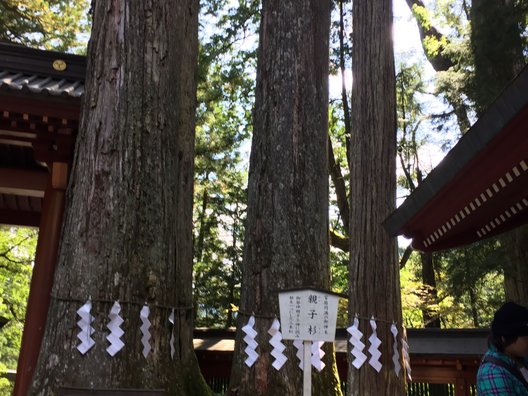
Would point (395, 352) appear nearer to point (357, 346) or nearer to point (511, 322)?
point (357, 346)

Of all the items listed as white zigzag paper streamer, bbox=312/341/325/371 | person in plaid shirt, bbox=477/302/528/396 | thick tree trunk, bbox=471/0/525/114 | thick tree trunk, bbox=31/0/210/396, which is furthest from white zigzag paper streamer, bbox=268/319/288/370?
thick tree trunk, bbox=471/0/525/114

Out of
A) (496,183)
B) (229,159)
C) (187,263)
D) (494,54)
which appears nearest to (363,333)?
(187,263)

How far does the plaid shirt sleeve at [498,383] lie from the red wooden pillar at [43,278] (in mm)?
4041

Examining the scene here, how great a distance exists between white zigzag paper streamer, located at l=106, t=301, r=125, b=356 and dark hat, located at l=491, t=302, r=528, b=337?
6.89ft

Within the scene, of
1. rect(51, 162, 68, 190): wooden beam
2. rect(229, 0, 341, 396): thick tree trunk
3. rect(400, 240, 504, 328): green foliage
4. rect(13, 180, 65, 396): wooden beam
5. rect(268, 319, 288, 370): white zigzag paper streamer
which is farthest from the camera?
rect(400, 240, 504, 328): green foliage

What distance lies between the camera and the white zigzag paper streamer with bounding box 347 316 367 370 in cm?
447

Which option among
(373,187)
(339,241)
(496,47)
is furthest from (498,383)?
(339,241)

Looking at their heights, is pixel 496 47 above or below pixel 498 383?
above

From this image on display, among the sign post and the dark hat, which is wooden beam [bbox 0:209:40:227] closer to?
the sign post

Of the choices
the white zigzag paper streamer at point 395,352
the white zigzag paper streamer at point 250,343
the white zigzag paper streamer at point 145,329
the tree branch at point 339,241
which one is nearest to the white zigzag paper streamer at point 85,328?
the white zigzag paper streamer at point 145,329

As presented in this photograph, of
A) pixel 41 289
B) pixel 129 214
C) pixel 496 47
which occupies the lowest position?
pixel 41 289

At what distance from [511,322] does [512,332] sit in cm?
4

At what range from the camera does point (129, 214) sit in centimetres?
336

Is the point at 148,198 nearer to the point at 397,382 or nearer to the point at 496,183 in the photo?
the point at 496,183
